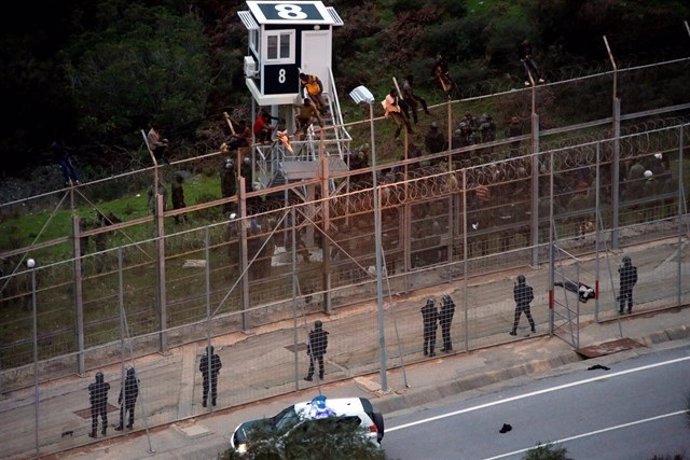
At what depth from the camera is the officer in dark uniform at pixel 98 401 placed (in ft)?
98.7

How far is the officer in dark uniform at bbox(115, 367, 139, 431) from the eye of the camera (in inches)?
1185

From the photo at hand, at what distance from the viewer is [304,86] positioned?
120 feet

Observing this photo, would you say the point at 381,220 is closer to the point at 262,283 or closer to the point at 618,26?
the point at 262,283

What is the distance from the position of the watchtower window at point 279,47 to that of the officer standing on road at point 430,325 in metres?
7.23

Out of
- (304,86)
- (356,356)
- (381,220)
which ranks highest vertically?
(304,86)

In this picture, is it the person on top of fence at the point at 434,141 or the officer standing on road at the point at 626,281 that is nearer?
the officer standing on road at the point at 626,281

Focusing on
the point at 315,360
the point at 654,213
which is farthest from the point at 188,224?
the point at 654,213

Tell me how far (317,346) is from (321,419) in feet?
17.6

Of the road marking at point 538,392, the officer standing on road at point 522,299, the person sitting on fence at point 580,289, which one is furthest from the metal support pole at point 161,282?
the person sitting on fence at point 580,289

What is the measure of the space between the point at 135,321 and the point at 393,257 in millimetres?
5491

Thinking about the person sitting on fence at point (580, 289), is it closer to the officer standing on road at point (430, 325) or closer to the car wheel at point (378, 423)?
the officer standing on road at point (430, 325)

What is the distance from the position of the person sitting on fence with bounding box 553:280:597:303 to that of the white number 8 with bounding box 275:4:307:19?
8313 mm

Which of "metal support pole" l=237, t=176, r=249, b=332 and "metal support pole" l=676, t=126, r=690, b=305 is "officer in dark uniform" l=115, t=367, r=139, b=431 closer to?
"metal support pole" l=237, t=176, r=249, b=332

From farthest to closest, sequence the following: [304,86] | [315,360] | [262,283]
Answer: [304,86] → [262,283] → [315,360]
